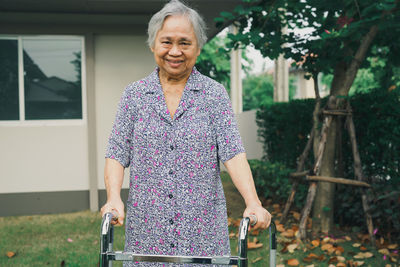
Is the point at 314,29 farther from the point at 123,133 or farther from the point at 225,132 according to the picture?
the point at 123,133

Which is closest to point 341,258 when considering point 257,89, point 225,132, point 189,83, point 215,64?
point 225,132

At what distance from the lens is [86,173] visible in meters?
7.46

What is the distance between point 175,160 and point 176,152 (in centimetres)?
4

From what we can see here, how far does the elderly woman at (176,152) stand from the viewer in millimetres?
2133

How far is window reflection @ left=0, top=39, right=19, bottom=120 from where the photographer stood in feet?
23.9

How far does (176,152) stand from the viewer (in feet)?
6.98

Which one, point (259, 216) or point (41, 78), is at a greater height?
point (41, 78)

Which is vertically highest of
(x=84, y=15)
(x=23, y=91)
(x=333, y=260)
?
(x=84, y=15)

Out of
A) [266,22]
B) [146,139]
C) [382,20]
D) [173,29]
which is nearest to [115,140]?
[146,139]

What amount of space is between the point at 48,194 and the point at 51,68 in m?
2.02

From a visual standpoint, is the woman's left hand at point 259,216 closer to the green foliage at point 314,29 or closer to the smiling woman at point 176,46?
the smiling woman at point 176,46

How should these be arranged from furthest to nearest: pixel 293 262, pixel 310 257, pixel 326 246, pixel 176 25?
pixel 326 246 → pixel 310 257 → pixel 293 262 → pixel 176 25

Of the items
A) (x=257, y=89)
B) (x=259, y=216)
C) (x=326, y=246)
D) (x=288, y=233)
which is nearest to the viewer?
(x=259, y=216)

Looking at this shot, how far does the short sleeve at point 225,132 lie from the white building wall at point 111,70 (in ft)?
17.9
